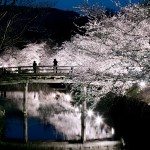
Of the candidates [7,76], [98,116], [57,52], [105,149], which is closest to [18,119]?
[7,76]

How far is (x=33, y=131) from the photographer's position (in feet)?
90.9

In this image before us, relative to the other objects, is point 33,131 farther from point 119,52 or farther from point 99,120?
point 119,52

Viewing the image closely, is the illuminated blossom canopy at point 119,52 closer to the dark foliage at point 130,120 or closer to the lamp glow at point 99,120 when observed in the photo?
the dark foliage at point 130,120

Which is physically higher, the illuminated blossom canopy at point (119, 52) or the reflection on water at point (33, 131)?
the illuminated blossom canopy at point (119, 52)

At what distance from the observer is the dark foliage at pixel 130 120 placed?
2100 centimetres

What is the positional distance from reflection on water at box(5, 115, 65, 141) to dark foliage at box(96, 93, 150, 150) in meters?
4.62

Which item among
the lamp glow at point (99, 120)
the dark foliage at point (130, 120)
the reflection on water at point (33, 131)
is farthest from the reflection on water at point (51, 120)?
the dark foliage at point (130, 120)

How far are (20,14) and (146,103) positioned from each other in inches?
505

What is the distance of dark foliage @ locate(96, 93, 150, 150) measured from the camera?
21.0 m

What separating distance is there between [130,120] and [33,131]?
8.06 meters

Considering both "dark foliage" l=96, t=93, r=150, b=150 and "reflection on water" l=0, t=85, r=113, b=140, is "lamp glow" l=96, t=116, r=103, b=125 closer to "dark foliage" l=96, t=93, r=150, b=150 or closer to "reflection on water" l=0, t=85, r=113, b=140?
"reflection on water" l=0, t=85, r=113, b=140

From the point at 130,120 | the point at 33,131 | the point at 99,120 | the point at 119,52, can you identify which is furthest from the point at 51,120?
the point at 119,52

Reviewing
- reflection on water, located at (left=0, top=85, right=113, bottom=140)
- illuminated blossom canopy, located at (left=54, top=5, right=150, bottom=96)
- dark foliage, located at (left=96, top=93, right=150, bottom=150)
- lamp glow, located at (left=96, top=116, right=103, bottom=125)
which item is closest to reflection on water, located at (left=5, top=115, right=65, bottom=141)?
reflection on water, located at (left=0, top=85, right=113, bottom=140)

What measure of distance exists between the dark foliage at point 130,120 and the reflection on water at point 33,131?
4.62 m
